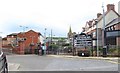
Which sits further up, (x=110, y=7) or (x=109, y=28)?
(x=110, y=7)

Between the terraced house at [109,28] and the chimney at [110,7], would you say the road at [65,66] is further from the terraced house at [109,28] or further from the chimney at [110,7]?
the chimney at [110,7]

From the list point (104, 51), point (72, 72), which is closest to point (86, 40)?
point (104, 51)

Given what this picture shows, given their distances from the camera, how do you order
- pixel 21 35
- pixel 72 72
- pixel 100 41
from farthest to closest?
pixel 21 35
pixel 100 41
pixel 72 72

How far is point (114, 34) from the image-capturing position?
2156 inches

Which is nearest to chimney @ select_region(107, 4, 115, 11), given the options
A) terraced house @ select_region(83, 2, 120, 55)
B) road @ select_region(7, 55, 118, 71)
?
terraced house @ select_region(83, 2, 120, 55)

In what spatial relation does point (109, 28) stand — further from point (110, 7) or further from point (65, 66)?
point (65, 66)

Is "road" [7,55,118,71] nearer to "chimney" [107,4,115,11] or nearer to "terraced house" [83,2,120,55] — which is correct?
"terraced house" [83,2,120,55]

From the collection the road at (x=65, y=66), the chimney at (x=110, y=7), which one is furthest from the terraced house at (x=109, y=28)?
the road at (x=65, y=66)

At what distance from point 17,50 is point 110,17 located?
95.6ft

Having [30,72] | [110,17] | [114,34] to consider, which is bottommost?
[30,72]

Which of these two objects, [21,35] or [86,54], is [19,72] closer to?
[86,54]

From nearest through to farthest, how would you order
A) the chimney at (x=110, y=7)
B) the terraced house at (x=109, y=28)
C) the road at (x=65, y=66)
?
the road at (x=65, y=66)
the terraced house at (x=109, y=28)
the chimney at (x=110, y=7)

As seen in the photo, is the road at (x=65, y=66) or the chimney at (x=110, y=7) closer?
the road at (x=65, y=66)

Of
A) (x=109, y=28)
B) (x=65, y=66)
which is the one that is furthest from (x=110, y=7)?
(x=65, y=66)
